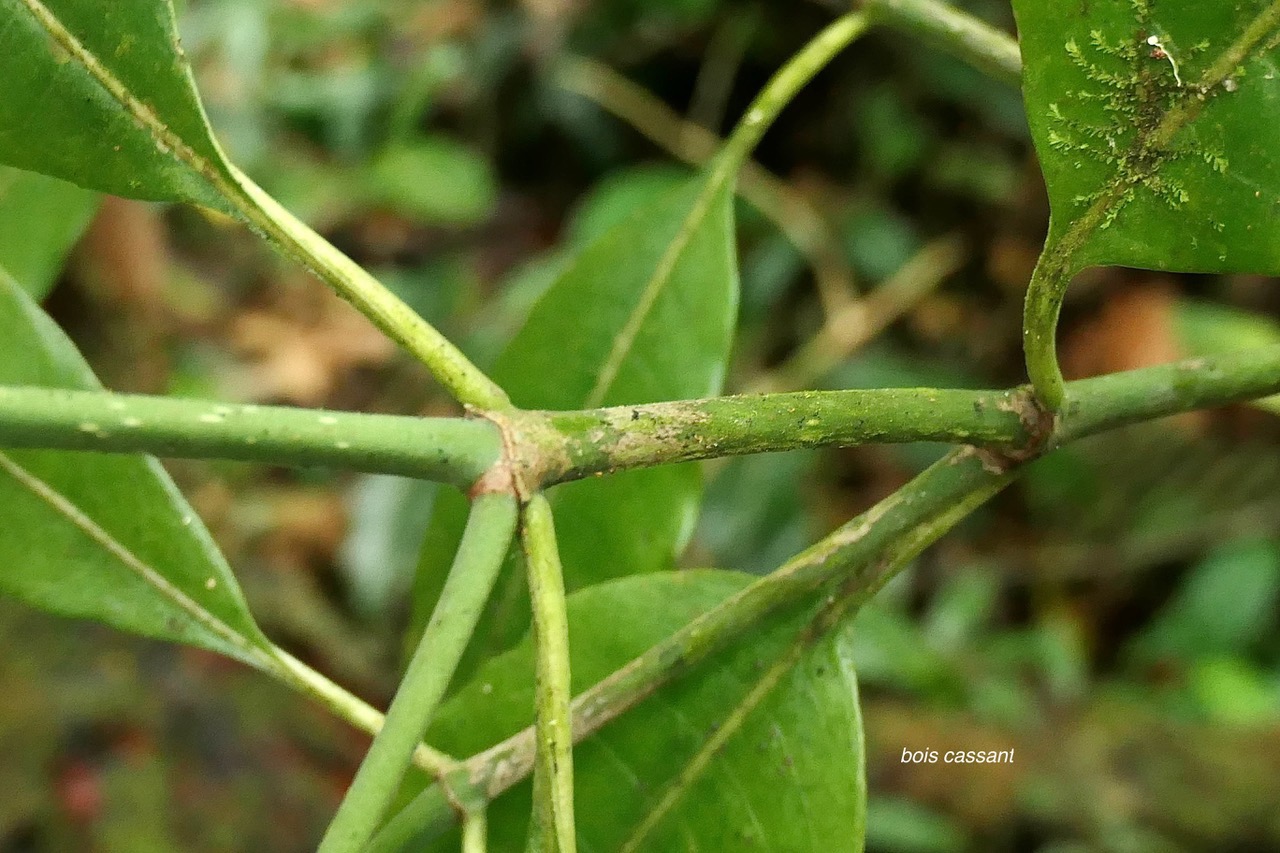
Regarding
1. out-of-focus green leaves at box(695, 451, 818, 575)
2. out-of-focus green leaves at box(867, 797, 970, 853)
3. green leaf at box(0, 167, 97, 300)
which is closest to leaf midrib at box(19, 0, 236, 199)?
green leaf at box(0, 167, 97, 300)

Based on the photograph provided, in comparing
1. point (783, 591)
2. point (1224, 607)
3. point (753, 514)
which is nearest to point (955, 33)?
point (783, 591)

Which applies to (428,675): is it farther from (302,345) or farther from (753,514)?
(302,345)

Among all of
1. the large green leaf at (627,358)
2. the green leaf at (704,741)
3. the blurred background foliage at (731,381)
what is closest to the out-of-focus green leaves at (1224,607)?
the blurred background foliage at (731,381)

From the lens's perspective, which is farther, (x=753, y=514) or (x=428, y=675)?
(x=753, y=514)

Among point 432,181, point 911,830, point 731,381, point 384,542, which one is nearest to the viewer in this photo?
point 911,830

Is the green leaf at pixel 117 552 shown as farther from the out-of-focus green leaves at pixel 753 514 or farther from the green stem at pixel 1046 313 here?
the out-of-focus green leaves at pixel 753 514

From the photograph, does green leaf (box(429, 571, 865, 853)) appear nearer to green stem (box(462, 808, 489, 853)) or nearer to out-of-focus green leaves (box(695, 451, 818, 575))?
green stem (box(462, 808, 489, 853))

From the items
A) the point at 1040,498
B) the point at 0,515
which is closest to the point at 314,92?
the point at 1040,498

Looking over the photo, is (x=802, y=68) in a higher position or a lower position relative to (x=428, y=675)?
higher
